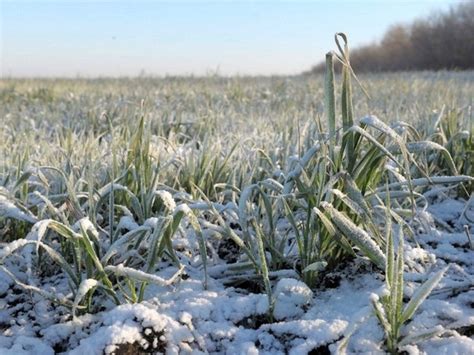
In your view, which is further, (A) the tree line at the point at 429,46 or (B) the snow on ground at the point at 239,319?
(A) the tree line at the point at 429,46

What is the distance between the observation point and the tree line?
18844mm

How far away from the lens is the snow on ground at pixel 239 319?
0.86 m

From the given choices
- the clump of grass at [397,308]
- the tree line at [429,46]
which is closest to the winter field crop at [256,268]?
the clump of grass at [397,308]

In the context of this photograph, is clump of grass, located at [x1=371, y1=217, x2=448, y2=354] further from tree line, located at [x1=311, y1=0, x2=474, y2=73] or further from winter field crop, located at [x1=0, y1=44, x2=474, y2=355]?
tree line, located at [x1=311, y1=0, x2=474, y2=73]

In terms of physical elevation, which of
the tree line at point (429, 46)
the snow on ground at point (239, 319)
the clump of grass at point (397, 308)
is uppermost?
the tree line at point (429, 46)

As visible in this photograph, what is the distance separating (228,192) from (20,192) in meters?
0.54

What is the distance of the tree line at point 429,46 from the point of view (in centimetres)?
1884

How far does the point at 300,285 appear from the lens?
0.98m

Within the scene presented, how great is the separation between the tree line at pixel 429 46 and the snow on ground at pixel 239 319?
17.6 m

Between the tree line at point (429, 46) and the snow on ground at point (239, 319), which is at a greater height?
the tree line at point (429, 46)

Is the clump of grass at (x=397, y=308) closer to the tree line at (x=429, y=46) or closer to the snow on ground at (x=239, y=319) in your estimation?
the snow on ground at (x=239, y=319)

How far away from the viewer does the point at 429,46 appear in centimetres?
1988

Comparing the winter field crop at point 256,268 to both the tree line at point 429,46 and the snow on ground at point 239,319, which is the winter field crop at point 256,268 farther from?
the tree line at point 429,46

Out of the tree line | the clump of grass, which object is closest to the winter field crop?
the clump of grass
